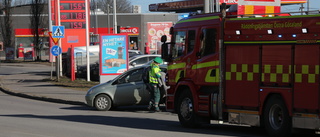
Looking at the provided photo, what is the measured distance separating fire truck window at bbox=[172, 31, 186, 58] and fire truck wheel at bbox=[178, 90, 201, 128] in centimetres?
107

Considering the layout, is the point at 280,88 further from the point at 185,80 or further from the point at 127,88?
the point at 127,88

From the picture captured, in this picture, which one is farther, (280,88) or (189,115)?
(189,115)

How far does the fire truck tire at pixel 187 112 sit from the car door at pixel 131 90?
4466 mm

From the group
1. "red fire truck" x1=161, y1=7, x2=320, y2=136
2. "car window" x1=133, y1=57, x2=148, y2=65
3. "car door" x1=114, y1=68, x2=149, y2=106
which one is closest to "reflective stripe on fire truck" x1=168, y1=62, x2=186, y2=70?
"red fire truck" x1=161, y1=7, x2=320, y2=136

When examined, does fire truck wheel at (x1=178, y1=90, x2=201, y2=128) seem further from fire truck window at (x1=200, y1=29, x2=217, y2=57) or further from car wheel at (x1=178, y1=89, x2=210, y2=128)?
fire truck window at (x1=200, y1=29, x2=217, y2=57)

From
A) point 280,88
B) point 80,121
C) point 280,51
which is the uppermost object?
point 280,51

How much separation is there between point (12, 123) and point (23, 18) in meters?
80.7

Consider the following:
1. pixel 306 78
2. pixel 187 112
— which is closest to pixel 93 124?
pixel 187 112

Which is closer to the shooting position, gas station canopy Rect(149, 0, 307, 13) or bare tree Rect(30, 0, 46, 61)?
gas station canopy Rect(149, 0, 307, 13)

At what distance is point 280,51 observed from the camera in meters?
11.5

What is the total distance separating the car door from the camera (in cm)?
1898

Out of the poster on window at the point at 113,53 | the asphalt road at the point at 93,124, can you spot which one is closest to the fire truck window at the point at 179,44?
the asphalt road at the point at 93,124

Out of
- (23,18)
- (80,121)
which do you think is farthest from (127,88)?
(23,18)

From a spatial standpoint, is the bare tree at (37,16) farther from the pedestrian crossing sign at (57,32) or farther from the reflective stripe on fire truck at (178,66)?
the reflective stripe on fire truck at (178,66)
